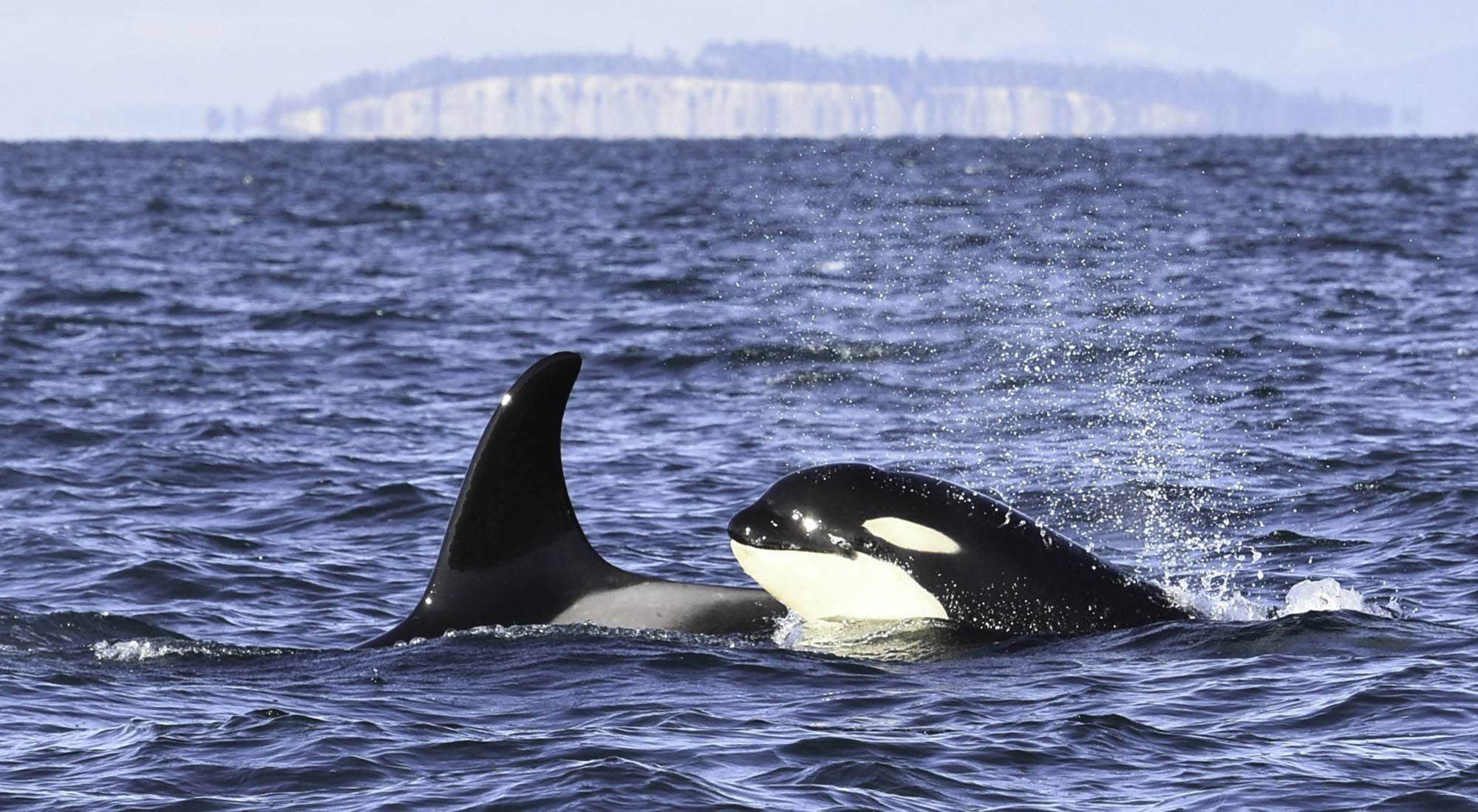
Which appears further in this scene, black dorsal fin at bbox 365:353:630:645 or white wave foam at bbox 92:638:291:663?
white wave foam at bbox 92:638:291:663

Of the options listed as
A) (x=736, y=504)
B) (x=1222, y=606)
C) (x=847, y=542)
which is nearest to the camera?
(x=847, y=542)

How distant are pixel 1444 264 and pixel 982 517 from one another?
81.3ft

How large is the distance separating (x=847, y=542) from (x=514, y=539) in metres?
1.68

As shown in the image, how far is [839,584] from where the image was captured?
9859 mm

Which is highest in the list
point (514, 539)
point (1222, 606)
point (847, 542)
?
point (847, 542)

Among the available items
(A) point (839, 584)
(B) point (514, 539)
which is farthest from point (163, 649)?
(A) point (839, 584)

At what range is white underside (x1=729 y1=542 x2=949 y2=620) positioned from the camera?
9750 millimetres

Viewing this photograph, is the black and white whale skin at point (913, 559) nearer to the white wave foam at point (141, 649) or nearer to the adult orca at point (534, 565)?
the adult orca at point (534, 565)

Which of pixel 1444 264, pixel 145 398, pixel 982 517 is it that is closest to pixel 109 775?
pixel 982 517

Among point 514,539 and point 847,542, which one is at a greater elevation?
point 847,542

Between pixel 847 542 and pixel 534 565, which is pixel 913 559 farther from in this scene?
pixel 534 565

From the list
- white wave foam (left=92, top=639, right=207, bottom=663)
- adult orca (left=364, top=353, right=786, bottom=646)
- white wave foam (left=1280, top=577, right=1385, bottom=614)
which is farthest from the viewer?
white wave foam (left=1280, top=577, right=1385, bottom=614)

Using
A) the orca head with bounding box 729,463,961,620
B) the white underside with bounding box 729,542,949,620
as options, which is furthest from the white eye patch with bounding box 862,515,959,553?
the white underside with bounding box 729,542,949,620

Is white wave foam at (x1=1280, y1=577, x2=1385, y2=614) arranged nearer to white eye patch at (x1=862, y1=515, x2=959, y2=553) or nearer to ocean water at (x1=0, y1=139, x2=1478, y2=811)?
ocean water at (x1=0, y1=139, x2=1478, y2=811)
